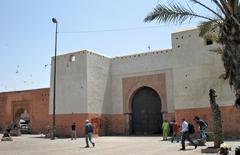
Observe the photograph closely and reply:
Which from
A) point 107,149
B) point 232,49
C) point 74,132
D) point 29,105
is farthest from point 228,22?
point 29,105

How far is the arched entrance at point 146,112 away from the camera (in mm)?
28362

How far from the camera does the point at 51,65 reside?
30344mm

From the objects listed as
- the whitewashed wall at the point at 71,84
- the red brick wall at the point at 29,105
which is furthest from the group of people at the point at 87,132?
the red brick wall at the point at 29,105

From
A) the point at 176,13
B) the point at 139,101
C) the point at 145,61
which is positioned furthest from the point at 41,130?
the point at 176,13

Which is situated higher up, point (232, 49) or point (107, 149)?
point (232, 49)

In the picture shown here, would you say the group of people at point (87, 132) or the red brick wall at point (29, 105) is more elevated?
the red brick wall at point (29, 105)

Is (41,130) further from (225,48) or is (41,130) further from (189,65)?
(225,48)

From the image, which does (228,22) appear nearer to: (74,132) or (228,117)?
(228,117)

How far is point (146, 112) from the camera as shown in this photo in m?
28.8

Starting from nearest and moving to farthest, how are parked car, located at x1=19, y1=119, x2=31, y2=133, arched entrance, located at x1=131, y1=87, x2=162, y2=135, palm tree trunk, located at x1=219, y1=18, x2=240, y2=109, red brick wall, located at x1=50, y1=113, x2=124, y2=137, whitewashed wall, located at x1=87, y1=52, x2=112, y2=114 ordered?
palm tree trunk, located at x1=219, y1=18, x2=240, y2=109 → red brick wall, located at x1=50, y1=113, x2=124, y2=137 → whitewashed wall, located at x1=87, y1=52, x2=112, y2=114 → arched entrance, located at x1=131, y1=87, x2=162, y2=135 → parked car, located at x1=19, y1=119, x2=31, y2=133

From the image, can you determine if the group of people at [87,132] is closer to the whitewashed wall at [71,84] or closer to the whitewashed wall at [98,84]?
the whitewashed wall at [71,84]

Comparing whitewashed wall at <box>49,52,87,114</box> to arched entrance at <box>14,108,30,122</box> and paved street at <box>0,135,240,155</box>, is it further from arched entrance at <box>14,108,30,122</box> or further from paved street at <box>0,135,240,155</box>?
paved street at <box>0,135,240,155</box>

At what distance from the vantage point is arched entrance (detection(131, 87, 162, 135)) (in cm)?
2836

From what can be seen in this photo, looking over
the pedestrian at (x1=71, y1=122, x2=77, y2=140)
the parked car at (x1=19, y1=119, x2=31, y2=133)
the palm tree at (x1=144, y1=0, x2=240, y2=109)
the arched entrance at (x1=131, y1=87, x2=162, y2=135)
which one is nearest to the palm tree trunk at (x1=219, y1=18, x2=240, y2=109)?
the palm tree at (x1=144, y1=0, x2=240, y2=109)
